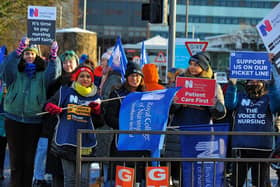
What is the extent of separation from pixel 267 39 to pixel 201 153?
187 cm

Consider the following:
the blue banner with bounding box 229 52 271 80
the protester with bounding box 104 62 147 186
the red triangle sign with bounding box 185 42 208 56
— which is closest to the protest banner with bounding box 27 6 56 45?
the blue banner with bounding box 229 52 271 80

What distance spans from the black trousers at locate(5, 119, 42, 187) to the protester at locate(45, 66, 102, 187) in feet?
2.19

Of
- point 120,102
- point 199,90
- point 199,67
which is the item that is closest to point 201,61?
point 199,67

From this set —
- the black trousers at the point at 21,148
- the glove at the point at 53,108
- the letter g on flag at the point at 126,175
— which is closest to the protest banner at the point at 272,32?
the letter g on flag at the point at 126,175

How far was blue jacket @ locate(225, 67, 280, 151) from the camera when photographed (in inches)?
260

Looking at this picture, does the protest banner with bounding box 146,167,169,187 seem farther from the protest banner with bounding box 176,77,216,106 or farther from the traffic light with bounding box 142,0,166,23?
the traffic light with bounding box 142,0,166,23

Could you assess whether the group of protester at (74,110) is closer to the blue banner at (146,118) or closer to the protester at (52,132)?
the protester at (52,132)

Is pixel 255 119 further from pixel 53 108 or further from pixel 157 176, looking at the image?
pixel 53 108

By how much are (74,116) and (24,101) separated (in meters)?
0.86

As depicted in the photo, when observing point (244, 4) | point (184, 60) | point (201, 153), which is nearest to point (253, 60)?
point (201, 153)

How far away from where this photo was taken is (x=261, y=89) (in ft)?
22.0

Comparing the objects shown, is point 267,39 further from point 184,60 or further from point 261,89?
point 184,60

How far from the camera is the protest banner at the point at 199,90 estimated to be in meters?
5.83

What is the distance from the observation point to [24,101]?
6.18m
